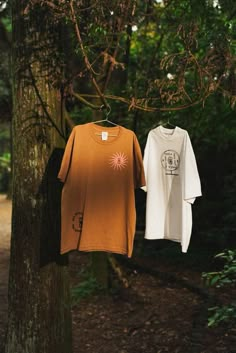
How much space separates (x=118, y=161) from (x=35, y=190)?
0.84 metres

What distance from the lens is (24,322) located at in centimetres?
386

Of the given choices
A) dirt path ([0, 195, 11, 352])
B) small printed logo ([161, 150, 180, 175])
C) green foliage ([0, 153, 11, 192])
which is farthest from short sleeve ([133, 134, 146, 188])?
green foliage ([0, 153, 11, 192])

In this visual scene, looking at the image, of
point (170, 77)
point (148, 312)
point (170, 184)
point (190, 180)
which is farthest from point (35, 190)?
point (148, 312)

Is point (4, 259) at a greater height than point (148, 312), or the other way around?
point (148, 312)

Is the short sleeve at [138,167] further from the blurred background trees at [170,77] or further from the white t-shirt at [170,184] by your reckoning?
the blurred background trees at [170,77]

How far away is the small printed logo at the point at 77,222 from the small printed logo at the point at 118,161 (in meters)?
0.45

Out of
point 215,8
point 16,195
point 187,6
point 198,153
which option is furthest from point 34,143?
point 198,153

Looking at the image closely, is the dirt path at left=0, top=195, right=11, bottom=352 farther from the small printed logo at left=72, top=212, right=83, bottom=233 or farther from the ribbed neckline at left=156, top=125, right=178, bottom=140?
the ribbed neckline at left=156, top=125, right=178, bottom=140

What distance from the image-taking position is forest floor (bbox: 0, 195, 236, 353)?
15.6ft

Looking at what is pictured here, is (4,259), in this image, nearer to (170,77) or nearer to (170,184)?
(170,77)

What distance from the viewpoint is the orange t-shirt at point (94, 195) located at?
339 cm

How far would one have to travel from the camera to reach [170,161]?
379 cm

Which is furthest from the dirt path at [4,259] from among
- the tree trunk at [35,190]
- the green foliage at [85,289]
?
the tree trunk at [35,190]

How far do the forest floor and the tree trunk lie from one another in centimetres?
113
